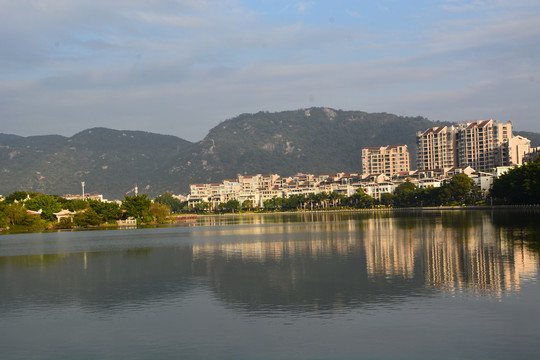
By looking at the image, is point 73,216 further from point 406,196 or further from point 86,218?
point 406,196

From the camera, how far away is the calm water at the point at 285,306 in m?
14.8

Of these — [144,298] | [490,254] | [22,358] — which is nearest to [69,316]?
[144,298]

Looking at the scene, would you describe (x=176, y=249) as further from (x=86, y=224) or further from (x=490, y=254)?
(x=86, y=224)

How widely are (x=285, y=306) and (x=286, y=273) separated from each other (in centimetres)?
823

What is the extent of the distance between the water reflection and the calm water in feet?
0.25

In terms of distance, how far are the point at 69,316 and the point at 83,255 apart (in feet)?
78.3

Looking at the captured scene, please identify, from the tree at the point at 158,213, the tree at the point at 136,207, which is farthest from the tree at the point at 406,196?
the tree at the point at 136,207

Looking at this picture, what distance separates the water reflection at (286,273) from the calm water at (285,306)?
0.08 metres

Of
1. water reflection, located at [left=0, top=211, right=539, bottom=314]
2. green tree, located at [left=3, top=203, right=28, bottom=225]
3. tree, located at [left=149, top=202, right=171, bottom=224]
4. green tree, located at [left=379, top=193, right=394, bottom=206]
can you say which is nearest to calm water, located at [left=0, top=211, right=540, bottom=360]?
water reflection, located at [left=0, top=211, right=539, bottom=314]

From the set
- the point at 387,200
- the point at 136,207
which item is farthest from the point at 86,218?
the point at 387,200

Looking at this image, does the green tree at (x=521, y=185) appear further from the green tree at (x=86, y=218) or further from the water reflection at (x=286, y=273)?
the green tree at (x=86, y=218)

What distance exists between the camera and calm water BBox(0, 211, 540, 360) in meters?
14.8

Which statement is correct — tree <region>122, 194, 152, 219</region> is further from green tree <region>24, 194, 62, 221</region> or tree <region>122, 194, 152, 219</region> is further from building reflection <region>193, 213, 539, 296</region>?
building reflection <region>193, 213, 539, 296</region>

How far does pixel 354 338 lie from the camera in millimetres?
15344
